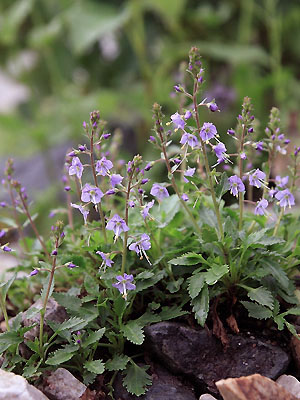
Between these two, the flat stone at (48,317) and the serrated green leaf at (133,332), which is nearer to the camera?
the serrated green leaf at (133,332)

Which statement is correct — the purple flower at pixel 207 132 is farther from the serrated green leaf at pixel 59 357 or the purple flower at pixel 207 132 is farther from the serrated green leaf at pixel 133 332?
the serrated green leaf at pixel 59 357

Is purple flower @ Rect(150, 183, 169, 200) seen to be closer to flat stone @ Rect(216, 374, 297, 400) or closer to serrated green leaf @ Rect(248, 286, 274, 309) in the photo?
serrated green leaf @ Rect(248, 286, 274, 309)

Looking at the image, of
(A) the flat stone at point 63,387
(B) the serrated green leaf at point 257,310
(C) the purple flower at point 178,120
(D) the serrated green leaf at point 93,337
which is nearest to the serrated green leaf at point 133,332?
(D) the serrated green leaf at point 93,337

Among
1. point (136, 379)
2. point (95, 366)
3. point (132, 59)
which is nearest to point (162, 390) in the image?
point (136, 379)

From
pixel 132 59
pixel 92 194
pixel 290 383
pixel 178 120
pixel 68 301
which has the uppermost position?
pixel 178 120

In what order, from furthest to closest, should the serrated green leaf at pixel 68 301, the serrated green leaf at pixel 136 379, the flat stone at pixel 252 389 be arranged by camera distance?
the serrated green leaf at pixel 68 301
the serrated green leaf at pixel 136 379
the flat stone at pixel 252 389

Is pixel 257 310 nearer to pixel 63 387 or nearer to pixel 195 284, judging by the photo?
pixel 195 284

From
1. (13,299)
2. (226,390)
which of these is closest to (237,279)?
(226,390)
